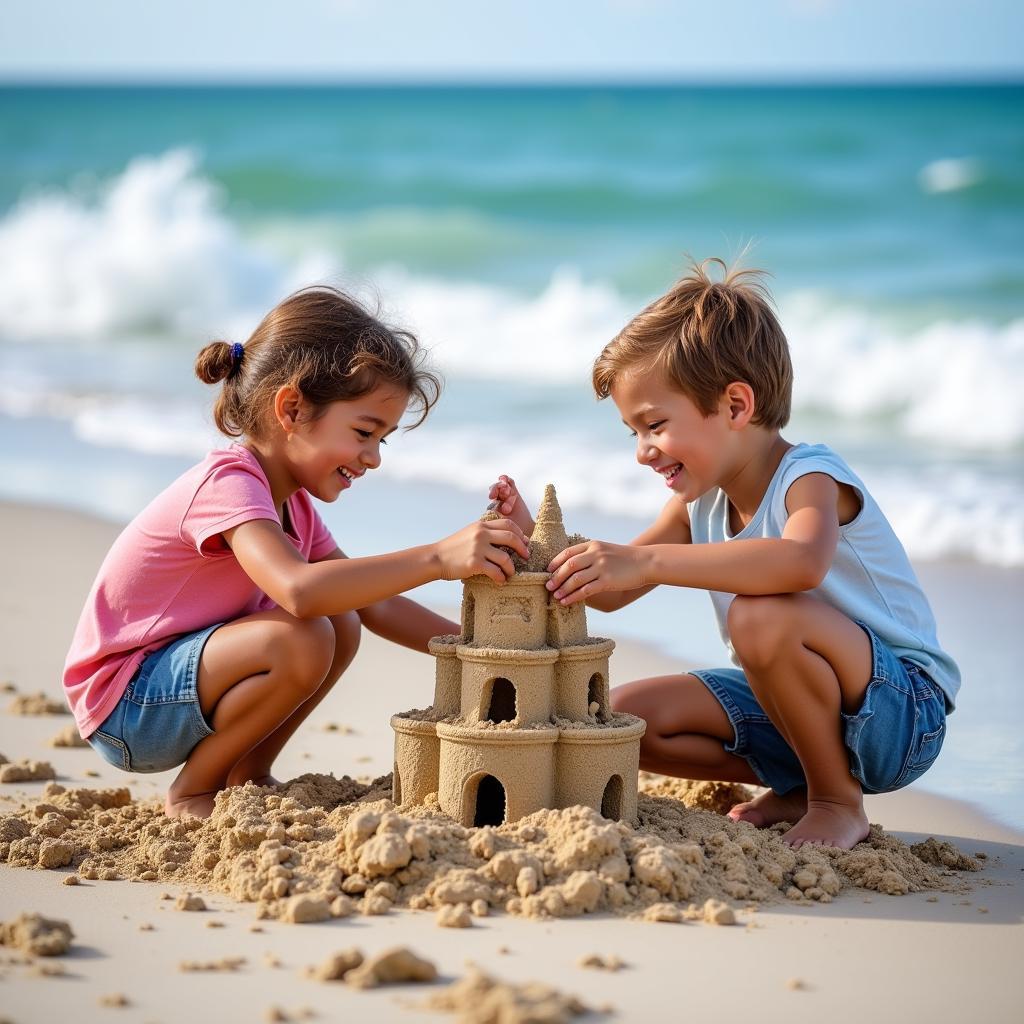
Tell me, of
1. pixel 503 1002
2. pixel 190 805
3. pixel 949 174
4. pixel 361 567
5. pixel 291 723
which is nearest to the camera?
pixel 503 1002

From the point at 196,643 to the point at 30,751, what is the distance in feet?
3.91

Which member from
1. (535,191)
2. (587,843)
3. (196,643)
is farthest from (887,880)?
(535,191)

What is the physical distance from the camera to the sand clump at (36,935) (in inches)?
131

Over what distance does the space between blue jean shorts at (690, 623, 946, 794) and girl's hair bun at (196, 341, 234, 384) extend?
2001mm

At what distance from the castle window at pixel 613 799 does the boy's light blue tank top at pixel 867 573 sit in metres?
0.73

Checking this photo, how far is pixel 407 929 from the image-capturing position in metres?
3.52

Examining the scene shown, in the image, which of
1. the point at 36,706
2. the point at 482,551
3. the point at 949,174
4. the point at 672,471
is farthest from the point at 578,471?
the point at 949,174

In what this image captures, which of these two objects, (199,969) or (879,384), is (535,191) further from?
(199,969)

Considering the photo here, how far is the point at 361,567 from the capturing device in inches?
161

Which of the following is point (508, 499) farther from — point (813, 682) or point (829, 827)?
point (829, 827)

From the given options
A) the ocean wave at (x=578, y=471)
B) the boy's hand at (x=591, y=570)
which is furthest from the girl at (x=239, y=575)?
the ocean wave at (x=578, y=471)

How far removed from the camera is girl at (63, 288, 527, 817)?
4387 millimetres

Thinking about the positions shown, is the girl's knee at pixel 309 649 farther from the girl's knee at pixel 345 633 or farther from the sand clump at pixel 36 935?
the sand clump at pixel 36 935

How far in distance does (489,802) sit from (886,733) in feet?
3.95
